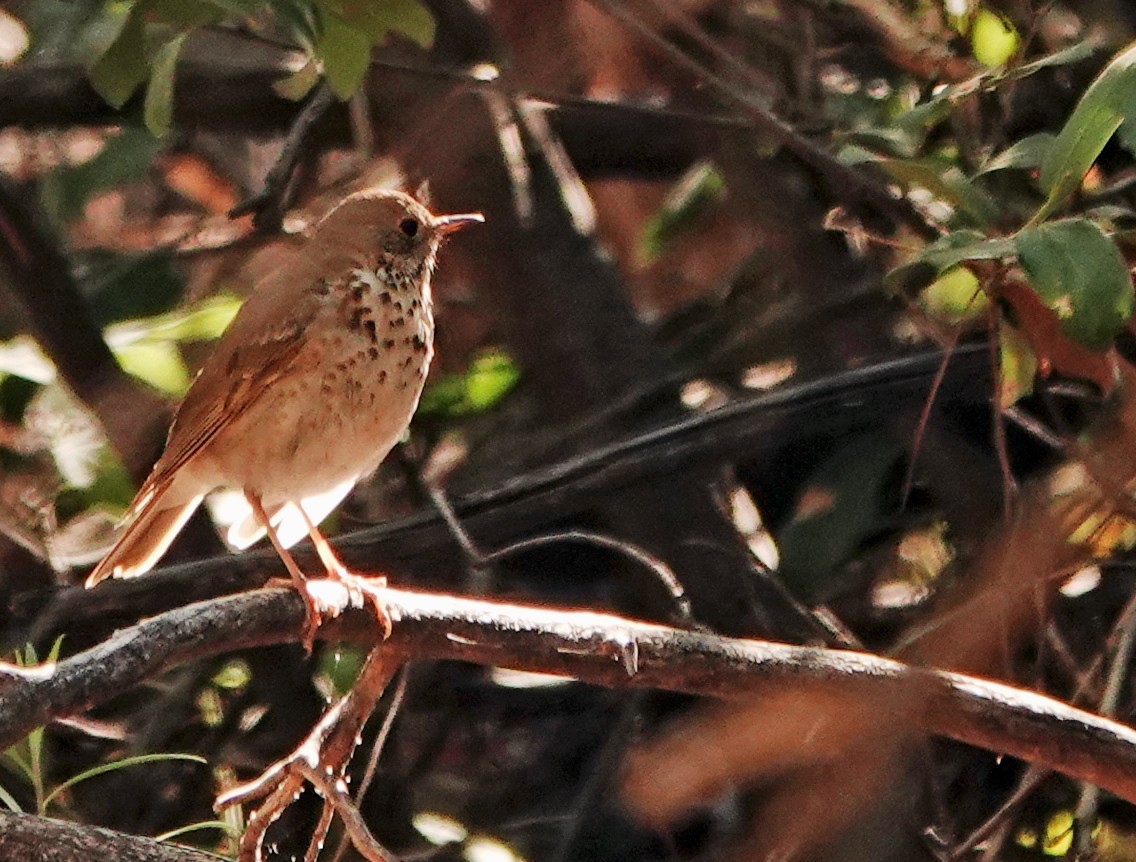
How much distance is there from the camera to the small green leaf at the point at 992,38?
3672 millimetres

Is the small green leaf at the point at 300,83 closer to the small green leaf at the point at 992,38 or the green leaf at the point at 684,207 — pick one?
the green leaf at the point at 684,207

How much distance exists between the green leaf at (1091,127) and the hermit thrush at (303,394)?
123cm

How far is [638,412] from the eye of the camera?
403 centimetres

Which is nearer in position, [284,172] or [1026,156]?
[1026,156]

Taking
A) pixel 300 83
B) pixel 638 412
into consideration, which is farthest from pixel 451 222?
pixel 638 412

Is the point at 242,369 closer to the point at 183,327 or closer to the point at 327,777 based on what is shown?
the point at 183,327

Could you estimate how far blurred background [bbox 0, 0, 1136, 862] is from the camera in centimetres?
333

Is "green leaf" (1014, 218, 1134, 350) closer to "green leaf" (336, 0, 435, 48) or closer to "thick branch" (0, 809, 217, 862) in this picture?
"green leaf" (336, 0, 435, 48)

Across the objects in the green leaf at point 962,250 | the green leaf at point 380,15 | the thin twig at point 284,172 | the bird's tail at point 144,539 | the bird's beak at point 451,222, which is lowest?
the bird's tail at point 144,539

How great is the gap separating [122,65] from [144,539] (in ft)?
3.26

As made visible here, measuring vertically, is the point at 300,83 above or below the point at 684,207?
above

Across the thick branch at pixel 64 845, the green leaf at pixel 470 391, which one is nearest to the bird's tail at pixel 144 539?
the green leaf at pixel 470 391

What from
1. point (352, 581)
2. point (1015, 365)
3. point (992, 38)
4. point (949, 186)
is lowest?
point (352, 581)

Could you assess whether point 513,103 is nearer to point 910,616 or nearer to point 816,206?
point 816,206
